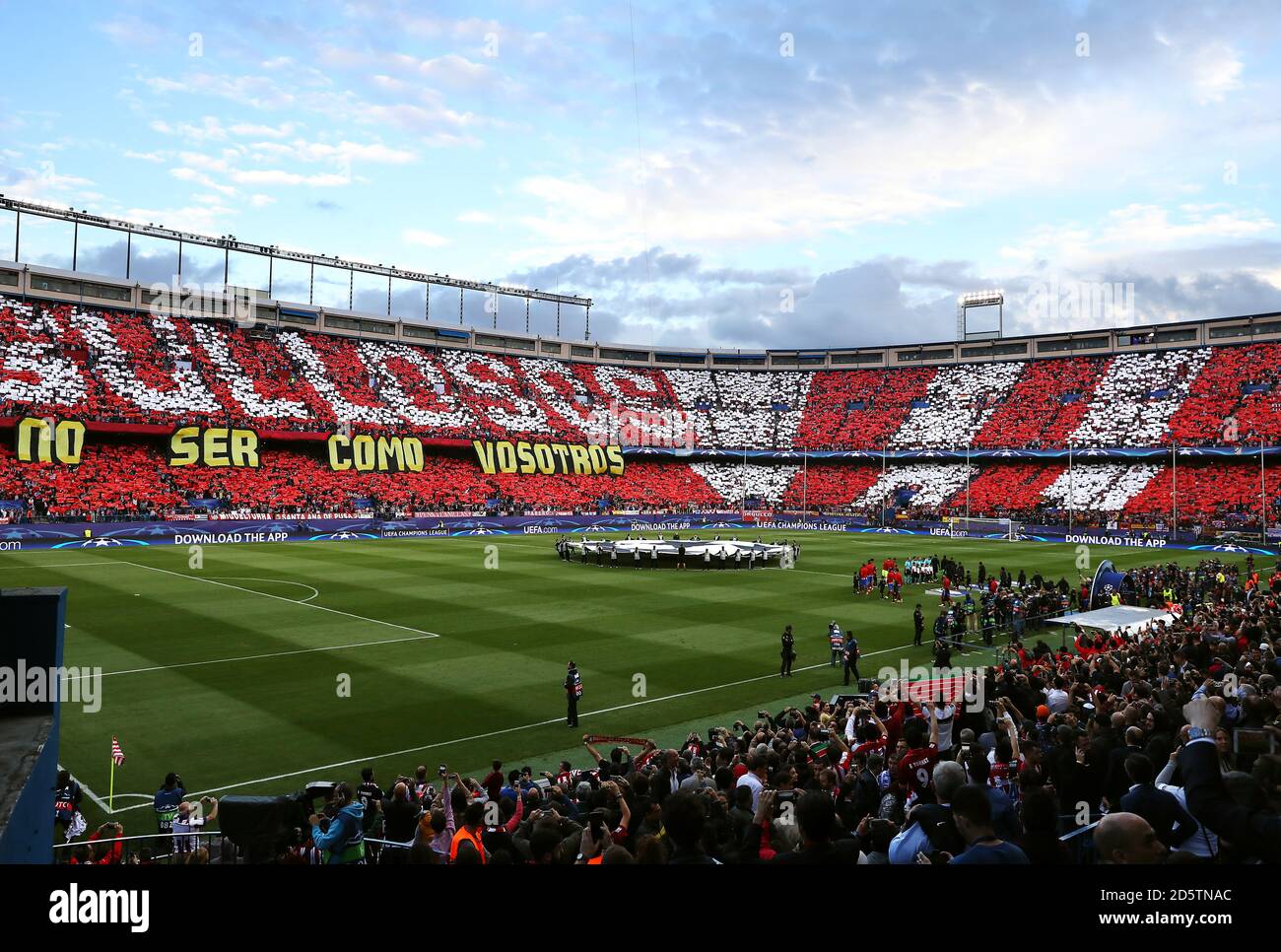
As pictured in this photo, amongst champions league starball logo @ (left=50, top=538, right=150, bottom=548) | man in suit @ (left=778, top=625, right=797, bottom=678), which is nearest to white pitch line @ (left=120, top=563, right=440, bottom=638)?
man in suit @ (left=778, top=625, right=797, bottom=678)

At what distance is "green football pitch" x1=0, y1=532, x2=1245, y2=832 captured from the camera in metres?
16.1

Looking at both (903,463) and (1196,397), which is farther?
(903,463)

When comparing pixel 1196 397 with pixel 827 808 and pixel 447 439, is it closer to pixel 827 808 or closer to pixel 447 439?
pixel 447 439

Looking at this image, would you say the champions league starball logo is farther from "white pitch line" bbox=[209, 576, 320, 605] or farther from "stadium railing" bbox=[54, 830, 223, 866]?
"stadium railing" bbox=[54, 830, 223, 866]

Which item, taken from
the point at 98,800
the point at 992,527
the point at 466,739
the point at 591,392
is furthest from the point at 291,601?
the point at 591,392

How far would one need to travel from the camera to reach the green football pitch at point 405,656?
16078 millimetres

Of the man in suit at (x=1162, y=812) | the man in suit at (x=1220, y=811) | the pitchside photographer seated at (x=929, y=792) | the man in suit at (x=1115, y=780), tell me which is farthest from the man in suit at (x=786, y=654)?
the man in suit at (x=1162, y=812)

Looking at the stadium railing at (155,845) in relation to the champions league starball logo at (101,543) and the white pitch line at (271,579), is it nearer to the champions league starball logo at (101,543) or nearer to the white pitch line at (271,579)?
the white pitch line at (271,579)

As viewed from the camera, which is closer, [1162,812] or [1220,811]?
[1220,811]

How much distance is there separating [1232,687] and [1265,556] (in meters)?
48.3

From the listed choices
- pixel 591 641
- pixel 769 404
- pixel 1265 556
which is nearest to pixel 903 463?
pixel 769 404

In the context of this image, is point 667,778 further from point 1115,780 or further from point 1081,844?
point 1115,780

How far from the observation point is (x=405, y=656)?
76.2ft
